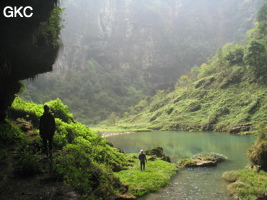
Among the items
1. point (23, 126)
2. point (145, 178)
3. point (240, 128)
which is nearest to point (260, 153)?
point (145, 178)

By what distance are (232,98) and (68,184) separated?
253 feet

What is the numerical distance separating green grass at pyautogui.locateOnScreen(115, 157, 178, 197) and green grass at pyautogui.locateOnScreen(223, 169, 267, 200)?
16.7 ft

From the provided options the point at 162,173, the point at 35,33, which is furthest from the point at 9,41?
the point at 162,173

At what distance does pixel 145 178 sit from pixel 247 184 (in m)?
7.55

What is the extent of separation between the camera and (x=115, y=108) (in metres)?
169

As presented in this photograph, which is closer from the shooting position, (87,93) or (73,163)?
(73,163)

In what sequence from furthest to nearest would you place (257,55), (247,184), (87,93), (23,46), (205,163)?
(87,93) < (257,55) < (205,163) < (247,184) < (23,46)

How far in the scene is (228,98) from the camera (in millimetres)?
79312

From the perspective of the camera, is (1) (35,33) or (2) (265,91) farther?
(2) (265,91)

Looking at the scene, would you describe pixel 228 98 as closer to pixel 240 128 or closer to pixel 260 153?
pixel 240 128

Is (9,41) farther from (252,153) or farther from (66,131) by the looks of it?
(252,153)

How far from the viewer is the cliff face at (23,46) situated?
489 inches

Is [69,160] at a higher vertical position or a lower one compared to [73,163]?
higher

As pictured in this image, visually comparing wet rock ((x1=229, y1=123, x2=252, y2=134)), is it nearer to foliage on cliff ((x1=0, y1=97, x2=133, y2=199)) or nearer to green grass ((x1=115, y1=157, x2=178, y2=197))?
green grass ((x1=115, y1=157, x2=178, y2=197))
